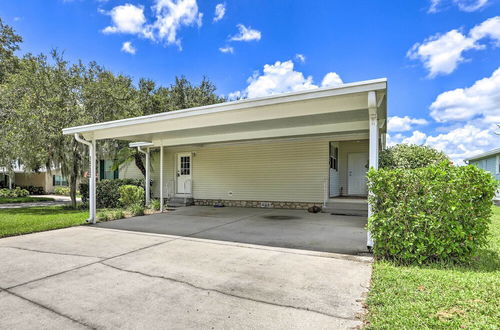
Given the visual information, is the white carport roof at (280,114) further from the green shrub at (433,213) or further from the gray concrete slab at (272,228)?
the gray concrete slab at (272,228)

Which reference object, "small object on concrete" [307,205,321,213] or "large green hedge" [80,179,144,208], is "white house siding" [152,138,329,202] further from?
"large green hedge" [80,179,144,208]

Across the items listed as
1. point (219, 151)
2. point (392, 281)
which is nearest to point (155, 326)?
point (392, 281)

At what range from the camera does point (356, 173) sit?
12.9 meters

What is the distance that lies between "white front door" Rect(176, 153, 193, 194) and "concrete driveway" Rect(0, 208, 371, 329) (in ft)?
25.3

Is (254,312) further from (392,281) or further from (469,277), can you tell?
(469,277)

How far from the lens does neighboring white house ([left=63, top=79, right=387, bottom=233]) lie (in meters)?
5.74

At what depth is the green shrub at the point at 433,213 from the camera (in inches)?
151

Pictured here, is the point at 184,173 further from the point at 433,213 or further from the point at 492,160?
the point at 492,160

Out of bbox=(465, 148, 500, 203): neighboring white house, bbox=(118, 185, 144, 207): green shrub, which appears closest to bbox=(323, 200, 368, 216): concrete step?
bbox=(118, 185, 144, 207): green shrub

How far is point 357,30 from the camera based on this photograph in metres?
10.3

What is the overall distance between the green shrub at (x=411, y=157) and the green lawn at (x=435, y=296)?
7.26m

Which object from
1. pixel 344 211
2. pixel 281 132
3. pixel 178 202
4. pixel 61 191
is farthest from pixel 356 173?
pixel 61 191

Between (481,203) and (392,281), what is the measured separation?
1737 mm

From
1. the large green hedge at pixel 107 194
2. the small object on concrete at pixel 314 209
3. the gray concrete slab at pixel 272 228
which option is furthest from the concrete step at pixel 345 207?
the large green hedge at pixel 107 194
